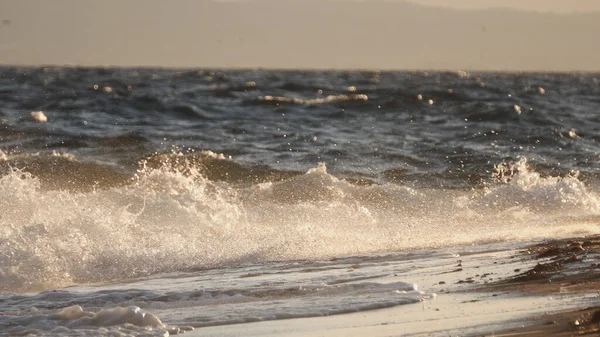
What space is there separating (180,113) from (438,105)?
759 centimetres

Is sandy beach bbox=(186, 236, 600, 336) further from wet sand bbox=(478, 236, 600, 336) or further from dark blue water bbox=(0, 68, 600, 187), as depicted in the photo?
dark blue water bbox=(0, 68, 600, 187)

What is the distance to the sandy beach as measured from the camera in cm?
535

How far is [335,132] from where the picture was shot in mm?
19875

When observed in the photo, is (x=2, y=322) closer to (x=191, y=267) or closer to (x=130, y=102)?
(x=191, y=267)

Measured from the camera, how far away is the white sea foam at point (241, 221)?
29.5ft

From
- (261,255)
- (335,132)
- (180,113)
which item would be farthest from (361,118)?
(261,255)

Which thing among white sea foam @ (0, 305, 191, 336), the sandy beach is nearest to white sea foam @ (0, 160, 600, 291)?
white sea foam @ (0, 305, 191, 336)

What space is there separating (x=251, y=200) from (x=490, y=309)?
7.15 m

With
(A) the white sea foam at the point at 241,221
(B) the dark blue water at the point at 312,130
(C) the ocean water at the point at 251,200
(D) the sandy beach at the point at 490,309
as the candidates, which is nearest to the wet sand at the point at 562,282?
(D) the sandy beach at the point at 490,309

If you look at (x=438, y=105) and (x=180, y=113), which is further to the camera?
(x=438, y=105)

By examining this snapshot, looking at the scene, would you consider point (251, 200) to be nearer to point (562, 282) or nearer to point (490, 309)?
point (562, 282)

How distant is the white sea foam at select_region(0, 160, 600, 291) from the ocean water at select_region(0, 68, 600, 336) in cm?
3

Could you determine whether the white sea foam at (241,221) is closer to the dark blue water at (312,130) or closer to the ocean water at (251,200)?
the ocean water at (251,200)

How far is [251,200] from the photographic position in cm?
1281
